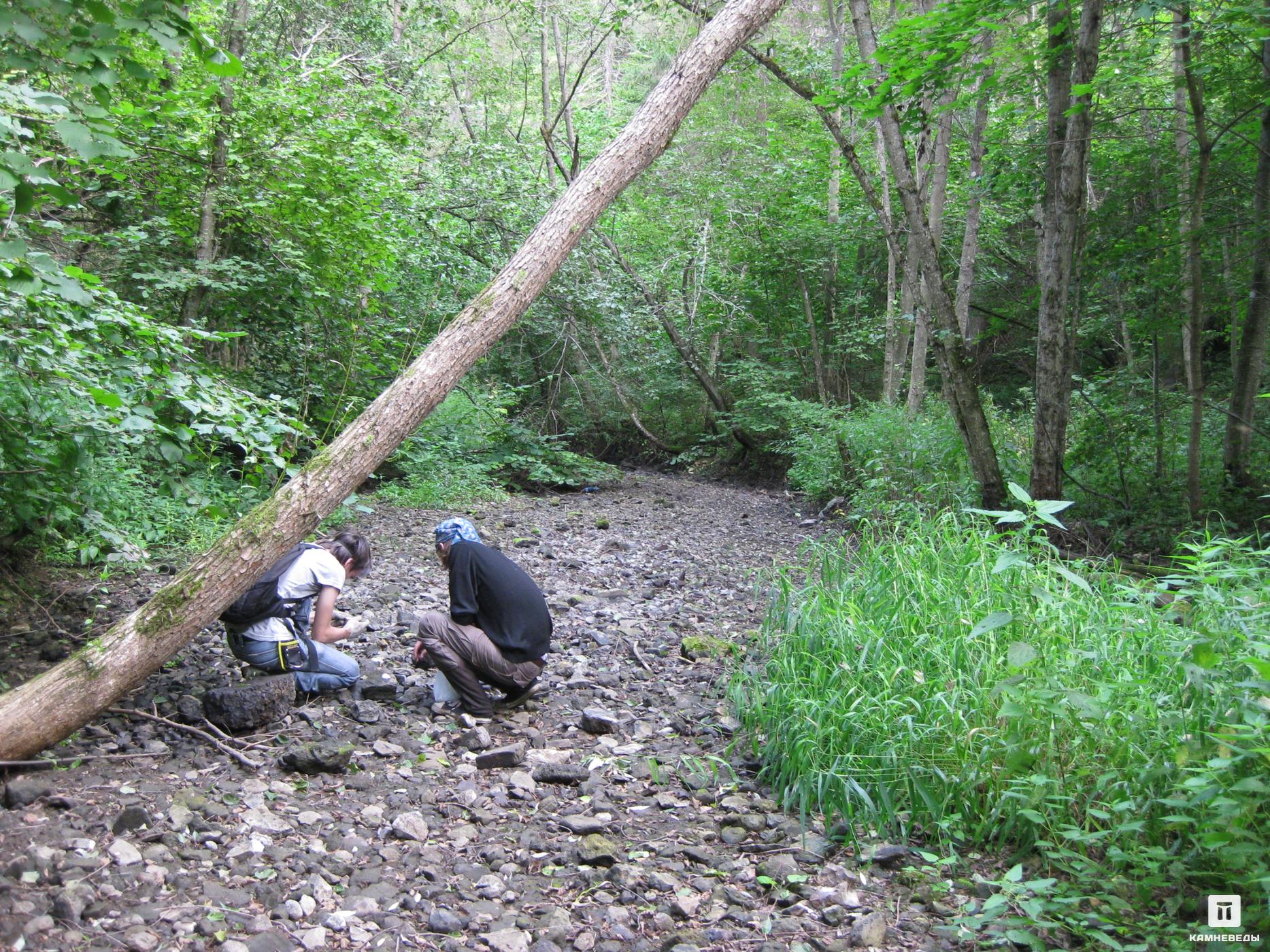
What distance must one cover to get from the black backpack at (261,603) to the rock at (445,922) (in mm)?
2065

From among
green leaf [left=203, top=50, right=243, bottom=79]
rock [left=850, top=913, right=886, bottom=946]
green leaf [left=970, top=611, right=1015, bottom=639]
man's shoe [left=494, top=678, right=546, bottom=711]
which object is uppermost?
green leaf [left=203, top=50, right=243, bottom=79]

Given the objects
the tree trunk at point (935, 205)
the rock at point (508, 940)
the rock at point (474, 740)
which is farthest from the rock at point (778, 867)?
the tree trunk at point (935, 205)

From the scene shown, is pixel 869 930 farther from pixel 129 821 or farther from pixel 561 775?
pixel 129 821

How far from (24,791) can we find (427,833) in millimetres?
1468

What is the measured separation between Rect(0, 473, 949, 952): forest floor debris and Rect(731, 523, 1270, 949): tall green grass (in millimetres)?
361

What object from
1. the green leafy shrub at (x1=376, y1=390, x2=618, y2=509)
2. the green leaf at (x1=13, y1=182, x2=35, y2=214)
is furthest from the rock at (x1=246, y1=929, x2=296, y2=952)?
the green leafy shrub at (x1=376, y1=390, x2=618, y2=509)

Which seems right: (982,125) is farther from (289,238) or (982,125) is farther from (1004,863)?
(1004,863)

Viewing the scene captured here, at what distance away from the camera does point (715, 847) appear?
3404 millimetres

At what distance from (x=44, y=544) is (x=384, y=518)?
4.94m

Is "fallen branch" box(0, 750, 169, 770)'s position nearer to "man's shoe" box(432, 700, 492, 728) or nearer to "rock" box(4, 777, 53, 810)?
"rock" box(4, 777, 53, 810)

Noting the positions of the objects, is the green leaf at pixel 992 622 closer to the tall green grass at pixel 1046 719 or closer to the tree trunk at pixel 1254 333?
the tall green grass at pixel 1046 719

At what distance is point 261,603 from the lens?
4.31 meters

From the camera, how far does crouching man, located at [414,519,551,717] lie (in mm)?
4578

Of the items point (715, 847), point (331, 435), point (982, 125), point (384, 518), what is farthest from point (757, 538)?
point (715, 847)
